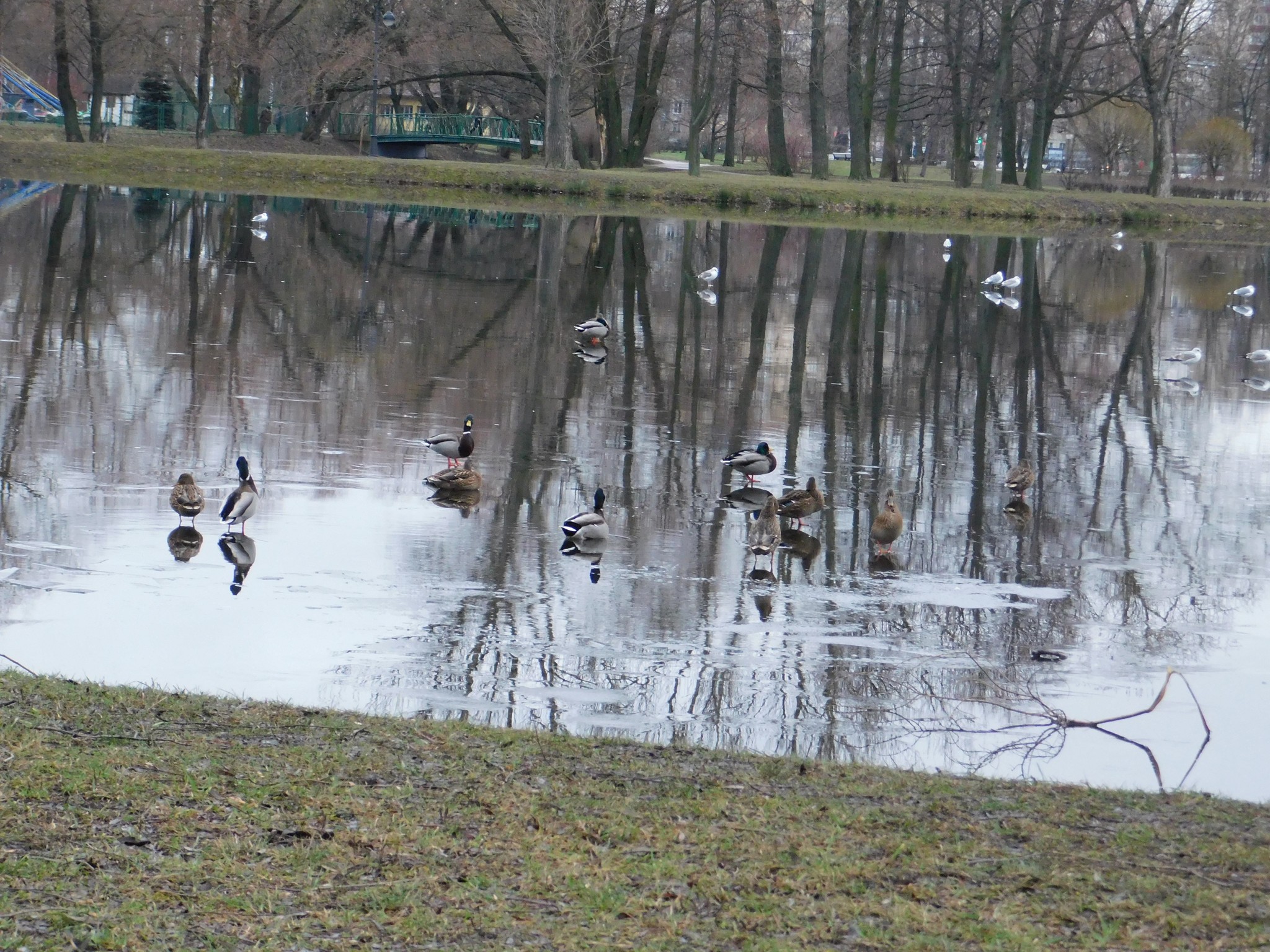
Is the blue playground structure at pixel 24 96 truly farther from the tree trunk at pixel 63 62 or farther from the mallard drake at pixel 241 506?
the mallard drake at pixel 241 506

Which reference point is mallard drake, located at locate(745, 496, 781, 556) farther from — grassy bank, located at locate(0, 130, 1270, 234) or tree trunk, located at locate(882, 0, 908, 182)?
tree trunk, located at locate(882, 0, 908, 182)

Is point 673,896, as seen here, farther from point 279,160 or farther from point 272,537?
point 279,160

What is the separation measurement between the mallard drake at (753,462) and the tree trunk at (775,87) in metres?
48.3

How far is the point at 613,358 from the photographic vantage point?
21797 mm

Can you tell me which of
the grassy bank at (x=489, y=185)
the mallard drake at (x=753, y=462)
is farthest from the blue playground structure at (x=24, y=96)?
the mallard drake at (x=753, y=462)

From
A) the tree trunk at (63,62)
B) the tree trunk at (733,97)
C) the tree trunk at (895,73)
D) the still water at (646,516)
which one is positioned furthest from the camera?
the tree trunk at (895,73)

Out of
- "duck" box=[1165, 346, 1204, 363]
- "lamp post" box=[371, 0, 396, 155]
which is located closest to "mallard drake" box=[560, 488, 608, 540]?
"duck" box=[1165, 346, 1204, 363]

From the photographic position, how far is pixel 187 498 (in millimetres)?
11828

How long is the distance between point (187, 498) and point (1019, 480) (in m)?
7.59

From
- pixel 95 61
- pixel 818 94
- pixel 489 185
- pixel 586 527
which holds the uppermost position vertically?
pixel 818 94

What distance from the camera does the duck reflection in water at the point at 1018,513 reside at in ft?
45.7

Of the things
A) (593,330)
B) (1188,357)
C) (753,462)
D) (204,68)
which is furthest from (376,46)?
(753,462)

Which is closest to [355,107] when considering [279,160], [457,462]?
[279,160]

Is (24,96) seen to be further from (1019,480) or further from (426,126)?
(1019,480)
